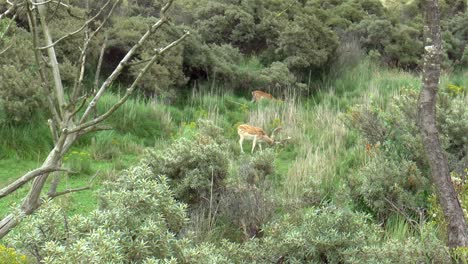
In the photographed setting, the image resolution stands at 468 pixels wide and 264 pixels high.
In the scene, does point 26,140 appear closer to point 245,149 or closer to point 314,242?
point 245,149

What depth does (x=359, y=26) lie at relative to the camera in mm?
15961

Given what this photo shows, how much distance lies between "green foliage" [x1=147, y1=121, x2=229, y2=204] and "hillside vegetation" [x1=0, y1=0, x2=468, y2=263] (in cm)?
2

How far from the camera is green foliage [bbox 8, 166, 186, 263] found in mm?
2672

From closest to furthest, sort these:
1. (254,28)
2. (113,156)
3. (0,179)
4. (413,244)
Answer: (413,244)
(0,179)
(113,156)
(254,28)

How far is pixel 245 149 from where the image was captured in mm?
8727

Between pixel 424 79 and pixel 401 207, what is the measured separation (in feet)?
5.33

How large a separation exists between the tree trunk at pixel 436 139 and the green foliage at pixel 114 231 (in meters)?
2.07

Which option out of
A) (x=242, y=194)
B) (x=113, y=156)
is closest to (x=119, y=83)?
(x=113, y=156)

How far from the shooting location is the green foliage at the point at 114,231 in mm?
2672

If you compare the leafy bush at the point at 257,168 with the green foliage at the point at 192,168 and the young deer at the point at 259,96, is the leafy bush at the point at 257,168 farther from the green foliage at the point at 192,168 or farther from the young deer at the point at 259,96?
the young deer at the point at 259,96

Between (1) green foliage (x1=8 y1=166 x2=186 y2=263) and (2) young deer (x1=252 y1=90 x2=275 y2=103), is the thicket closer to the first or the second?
(2) young deer (x1=252 y1=90 x2=275 y2=103)

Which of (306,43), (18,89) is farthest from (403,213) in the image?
(306,43)

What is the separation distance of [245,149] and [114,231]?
5.79 meters

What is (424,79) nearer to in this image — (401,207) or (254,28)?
(401,207)
